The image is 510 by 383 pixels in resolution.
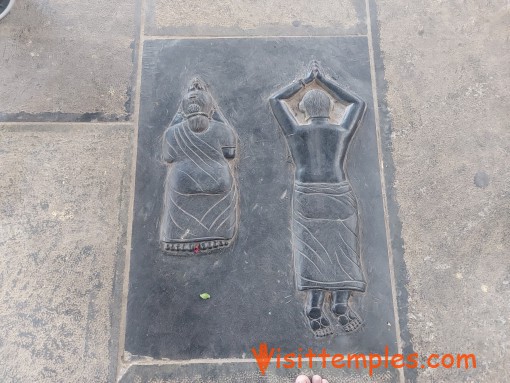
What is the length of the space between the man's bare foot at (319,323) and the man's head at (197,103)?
3.60ft

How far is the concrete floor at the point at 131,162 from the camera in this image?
193cm

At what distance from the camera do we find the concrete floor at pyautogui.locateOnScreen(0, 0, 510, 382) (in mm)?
1929

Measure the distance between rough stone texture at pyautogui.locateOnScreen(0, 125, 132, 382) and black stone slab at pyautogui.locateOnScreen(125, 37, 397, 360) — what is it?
0.14 meters

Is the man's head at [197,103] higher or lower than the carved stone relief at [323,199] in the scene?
higher

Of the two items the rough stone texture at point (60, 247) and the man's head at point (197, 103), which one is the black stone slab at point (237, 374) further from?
the man's head at point (197, 103)

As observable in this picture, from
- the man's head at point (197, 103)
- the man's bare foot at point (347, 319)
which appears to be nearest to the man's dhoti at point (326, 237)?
the man's bare foot at point (347, 319)

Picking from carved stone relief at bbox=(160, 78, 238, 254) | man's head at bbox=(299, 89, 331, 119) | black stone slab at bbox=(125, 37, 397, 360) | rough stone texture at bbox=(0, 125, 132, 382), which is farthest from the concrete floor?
man's head at bbox=(299, 89, 331, 119)

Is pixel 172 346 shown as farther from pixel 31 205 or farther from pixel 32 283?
pixel 31 205

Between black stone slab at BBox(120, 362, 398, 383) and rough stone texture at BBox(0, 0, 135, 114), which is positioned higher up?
rough stone texture at BBox(0, 0, 135, 114)

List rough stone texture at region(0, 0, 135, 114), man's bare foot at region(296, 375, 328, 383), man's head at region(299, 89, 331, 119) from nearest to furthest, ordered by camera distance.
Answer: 1. man's bare foot at region(296, 375, 328, 383)
2. man's head at region(299, 89, 331, 119)
3. rough stone texture at region(0, 0, 135, 114)

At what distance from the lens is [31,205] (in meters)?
2.07

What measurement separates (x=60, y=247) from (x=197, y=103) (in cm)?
99

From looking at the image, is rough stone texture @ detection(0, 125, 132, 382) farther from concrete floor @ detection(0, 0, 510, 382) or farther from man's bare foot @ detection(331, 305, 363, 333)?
man's bare foot @ detection(331, 305, 363, 333)

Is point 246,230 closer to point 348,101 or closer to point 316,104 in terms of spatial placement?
point 316,104
